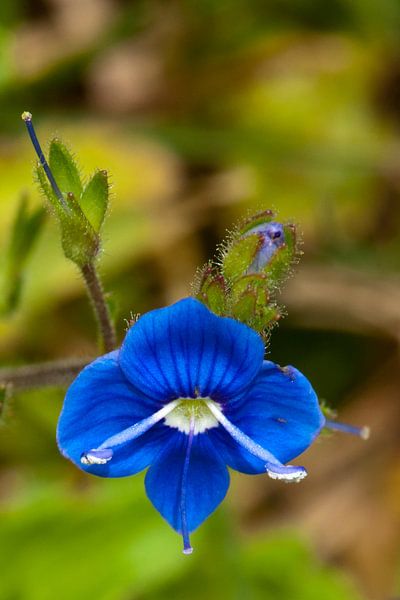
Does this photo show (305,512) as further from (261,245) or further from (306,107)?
(261,245)

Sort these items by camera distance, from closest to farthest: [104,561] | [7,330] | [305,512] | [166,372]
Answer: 1. [166,372]
2. [104,561]
3. [7,330]
4. [305,512]

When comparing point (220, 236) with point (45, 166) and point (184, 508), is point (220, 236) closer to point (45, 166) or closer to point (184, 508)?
point (45, 166)

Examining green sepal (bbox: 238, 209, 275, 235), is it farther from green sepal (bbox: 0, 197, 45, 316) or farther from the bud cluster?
green sepal (bbox: 0, 197, 45, 316)

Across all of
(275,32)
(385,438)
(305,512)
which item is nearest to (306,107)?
(275,32)

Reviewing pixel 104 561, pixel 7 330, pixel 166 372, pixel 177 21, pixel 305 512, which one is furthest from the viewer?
pixel 177 21

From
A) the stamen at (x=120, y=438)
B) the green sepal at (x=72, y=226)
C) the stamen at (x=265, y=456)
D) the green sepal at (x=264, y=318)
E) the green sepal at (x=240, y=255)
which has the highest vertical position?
the green sepal at (x=72, y=226)

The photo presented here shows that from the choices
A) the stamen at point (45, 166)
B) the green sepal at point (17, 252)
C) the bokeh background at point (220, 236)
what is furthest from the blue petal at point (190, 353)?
the bokeh background at point (220, 236)

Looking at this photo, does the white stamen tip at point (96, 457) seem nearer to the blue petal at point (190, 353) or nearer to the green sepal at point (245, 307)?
the blue petal at point (190, 353)
